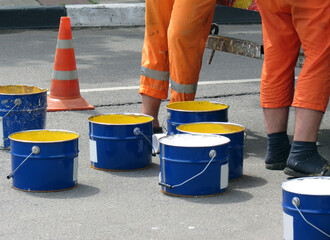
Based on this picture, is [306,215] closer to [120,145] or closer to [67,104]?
[120,145]

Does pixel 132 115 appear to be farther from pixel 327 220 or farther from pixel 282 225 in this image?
pixel 327 220

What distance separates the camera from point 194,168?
3988 millimetres

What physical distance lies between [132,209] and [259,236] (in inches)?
26.9

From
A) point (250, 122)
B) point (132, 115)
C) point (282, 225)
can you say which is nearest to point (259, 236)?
point (282, 225)

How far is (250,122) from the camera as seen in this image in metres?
5.95

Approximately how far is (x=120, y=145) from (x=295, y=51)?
3.65 feet

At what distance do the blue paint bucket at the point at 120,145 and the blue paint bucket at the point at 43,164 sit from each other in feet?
1.11

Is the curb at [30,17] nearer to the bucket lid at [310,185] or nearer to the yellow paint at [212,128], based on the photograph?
the yellow paint at [212,128]

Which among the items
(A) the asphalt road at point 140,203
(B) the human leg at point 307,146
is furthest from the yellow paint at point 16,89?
(B) the human leg at point 307,146

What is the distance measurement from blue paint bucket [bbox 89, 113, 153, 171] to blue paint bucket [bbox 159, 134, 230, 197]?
1.36ft

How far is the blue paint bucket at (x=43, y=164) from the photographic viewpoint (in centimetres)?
408

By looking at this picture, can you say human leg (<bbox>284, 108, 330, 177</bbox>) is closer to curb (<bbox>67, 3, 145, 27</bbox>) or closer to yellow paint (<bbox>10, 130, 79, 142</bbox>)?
yellow paint (<bbox>10, 130, 79, 142</bbox>)

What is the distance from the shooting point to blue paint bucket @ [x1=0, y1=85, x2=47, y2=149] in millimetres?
4977

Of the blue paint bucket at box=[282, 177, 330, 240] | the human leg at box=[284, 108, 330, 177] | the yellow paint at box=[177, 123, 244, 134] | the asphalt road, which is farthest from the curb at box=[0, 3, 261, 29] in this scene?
the blue paint bucket at box=[282, 177, 330, 240]
